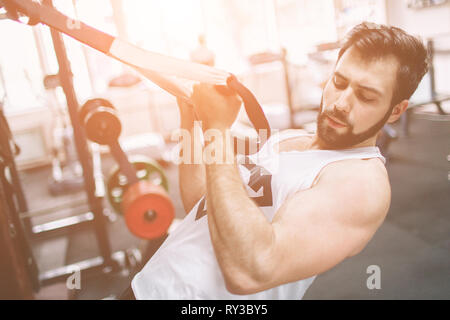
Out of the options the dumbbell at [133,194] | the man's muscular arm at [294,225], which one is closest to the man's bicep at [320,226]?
the man's muscular arm at [294,225]

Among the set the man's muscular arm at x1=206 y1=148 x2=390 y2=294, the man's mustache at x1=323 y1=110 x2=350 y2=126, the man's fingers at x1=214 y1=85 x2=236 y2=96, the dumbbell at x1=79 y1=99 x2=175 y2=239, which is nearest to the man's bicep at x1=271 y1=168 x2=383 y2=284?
the man's muscular arm at x1=206 y1=148 x2=390 y2=294

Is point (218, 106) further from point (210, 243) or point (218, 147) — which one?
point (210, 243)

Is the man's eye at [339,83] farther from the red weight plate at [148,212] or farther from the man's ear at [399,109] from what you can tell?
the red weight plate at [148,212]

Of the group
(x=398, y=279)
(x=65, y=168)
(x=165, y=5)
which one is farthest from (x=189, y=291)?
(x=65, y=168)

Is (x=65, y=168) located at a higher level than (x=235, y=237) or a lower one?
lower

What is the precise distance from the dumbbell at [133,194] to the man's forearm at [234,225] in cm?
58

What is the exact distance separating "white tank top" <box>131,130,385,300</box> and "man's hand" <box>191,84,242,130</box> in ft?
0.57

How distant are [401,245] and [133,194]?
110cm

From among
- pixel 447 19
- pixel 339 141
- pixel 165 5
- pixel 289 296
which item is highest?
pixel 165 5

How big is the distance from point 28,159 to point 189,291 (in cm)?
438

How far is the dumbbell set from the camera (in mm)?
1180

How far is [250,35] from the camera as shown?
15.1 feet

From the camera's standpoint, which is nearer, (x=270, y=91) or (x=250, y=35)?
(x=250, y=35)
